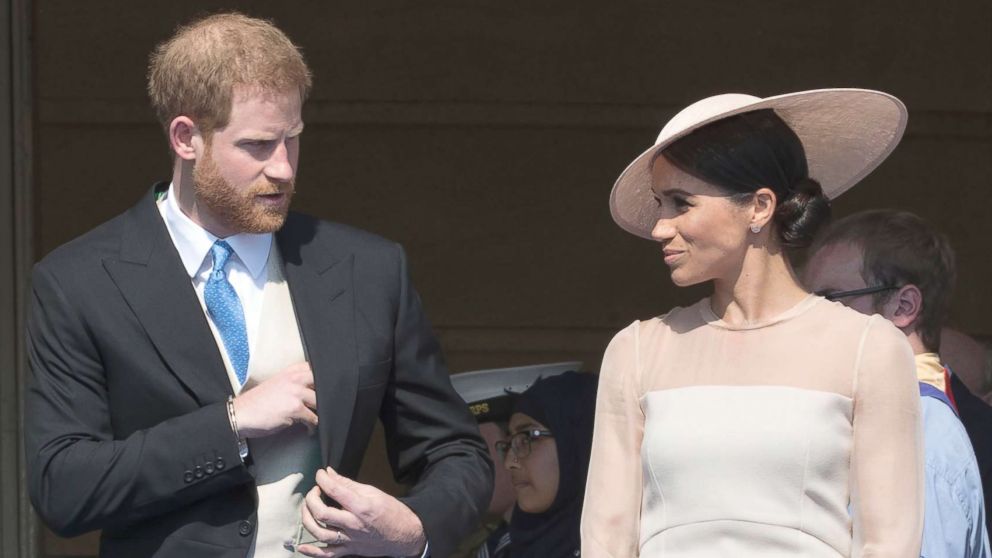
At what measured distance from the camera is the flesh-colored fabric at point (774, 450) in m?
2.43

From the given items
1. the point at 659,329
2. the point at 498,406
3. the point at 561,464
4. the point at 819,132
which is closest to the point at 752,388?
the point at 659,329

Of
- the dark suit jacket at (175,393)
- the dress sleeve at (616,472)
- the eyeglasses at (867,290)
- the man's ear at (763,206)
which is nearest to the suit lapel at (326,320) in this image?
the dark suit jacket at (175,393)

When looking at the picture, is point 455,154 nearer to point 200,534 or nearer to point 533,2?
point 533,2

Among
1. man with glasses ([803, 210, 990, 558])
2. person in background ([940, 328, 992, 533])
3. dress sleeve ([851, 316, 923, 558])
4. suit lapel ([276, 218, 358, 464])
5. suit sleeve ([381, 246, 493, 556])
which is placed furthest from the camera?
person in background ([940, 328, 992, 533])

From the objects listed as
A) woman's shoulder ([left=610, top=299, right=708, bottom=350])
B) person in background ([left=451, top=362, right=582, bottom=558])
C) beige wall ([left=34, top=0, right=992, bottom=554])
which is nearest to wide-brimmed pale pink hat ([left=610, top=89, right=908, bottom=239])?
woman's shoulder ([left=610, top=299, right=708, bottom=350])

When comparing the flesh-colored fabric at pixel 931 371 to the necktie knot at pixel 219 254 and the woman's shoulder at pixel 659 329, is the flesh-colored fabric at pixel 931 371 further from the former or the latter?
the necktie knot at pixel 219 254

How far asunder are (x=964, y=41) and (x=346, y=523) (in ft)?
10.0

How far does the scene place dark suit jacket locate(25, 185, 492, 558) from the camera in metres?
2.55

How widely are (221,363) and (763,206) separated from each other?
2.76 ft

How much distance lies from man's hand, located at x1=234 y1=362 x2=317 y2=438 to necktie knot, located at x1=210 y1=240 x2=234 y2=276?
20 centimetres

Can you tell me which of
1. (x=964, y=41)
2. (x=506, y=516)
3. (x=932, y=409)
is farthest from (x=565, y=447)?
(x=964, y=41)

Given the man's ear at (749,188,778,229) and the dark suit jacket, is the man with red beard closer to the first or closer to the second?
the dark suit jacket

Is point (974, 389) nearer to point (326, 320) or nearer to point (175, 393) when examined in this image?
point (326, 320)

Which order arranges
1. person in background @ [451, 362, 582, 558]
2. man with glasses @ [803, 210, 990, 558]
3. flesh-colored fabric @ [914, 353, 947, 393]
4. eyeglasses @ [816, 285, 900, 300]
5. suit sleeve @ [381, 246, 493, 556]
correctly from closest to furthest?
suit sleeve @ [381, 246, 493, 556] → man with glasses @ [803, 210, 990, 558] → flesh-colored fabric @ [914, 353, 947, 393] → eyeglasses @ [816, 285, 900, 300] → person in background @ [451, 362, 582, 558]
